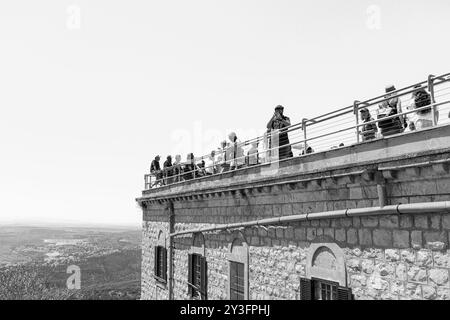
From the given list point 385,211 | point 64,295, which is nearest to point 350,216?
point 385,211

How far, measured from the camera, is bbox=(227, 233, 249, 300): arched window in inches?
425

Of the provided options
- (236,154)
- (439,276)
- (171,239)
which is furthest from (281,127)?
(171,239)

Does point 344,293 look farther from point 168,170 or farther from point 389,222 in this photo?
point 168,170

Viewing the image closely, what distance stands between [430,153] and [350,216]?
204cm

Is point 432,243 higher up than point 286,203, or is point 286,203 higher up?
point 286,203

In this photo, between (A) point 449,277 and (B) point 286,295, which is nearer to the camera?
(A) point 449,277

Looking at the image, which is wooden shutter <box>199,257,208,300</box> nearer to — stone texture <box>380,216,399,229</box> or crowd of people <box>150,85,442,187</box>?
crowd of people <box>150,85,442,187</box>

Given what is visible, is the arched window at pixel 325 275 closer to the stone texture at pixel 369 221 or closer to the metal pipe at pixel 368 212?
the metal pipe at pixel 368 212

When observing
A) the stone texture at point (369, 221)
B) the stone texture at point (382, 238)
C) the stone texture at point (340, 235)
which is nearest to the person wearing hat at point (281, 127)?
the stone texture at point (340, 235)

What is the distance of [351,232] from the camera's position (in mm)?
7535

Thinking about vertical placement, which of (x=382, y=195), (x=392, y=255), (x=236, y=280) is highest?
(x=382, y=195)

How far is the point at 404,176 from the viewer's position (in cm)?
658

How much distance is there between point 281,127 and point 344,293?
14.9 feet
